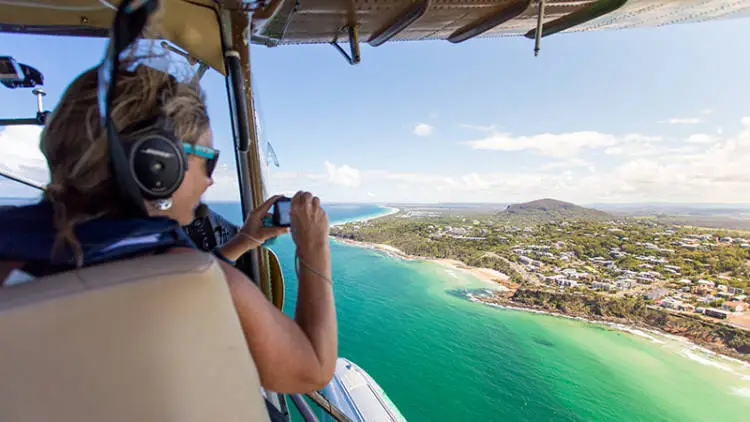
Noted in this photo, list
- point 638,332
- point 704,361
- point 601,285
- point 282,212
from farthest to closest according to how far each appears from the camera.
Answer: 1. point 601,285
2. point 638,332
3. point 704,361
4. point 282,212

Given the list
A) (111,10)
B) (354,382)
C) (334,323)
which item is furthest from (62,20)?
(354,382)

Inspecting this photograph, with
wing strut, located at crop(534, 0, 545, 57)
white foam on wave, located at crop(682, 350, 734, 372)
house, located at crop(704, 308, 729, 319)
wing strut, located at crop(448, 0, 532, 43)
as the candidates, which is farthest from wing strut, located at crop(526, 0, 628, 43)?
house, located at crop(704, 308, 729, 319)

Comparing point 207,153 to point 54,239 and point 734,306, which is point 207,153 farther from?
point 734,306

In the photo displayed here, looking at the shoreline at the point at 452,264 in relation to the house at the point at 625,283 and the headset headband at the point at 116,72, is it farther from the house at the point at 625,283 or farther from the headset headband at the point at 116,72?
the headset headband at the point at 116,72

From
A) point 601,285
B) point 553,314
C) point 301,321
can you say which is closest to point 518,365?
point 553,314

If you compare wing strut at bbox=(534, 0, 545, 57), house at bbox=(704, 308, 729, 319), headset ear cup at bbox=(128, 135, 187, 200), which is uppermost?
wing strut at bbox=(534, 0, 545, 57)

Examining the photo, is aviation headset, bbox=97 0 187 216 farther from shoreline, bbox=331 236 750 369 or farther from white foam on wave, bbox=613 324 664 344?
white foam on wave, bbox=613 324 664 344
